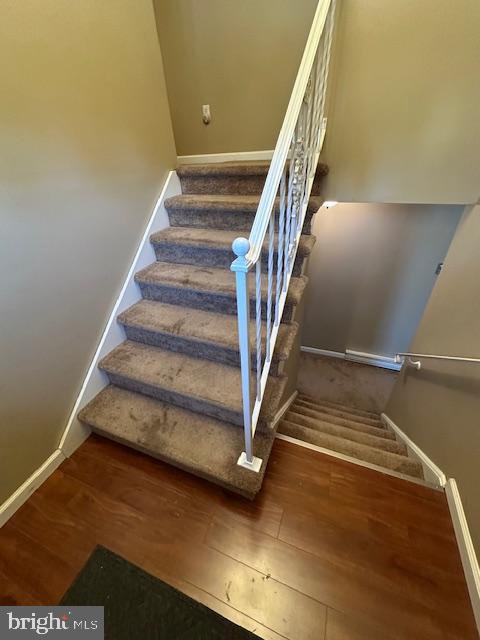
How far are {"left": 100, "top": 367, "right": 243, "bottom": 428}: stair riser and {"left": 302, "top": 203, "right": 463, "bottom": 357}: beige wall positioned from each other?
2646 millimetres

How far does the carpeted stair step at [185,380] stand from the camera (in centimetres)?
122

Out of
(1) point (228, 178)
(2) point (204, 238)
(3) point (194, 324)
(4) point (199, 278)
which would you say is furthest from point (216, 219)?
(3) point (194, 324)

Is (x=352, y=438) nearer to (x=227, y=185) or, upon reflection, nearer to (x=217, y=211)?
(x=217, y=211)

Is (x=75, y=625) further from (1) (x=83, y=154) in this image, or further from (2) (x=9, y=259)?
(1) (x=83, y=154)

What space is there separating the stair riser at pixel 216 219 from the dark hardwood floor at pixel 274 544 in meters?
1.40

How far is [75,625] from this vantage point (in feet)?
2.79

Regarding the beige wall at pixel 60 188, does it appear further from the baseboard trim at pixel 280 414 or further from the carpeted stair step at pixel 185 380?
the baseboard trim at pixel 280 414

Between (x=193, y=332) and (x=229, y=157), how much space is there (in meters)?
1.70

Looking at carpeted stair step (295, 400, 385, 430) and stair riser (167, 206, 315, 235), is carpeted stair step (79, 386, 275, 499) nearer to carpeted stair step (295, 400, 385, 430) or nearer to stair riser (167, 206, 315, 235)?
stair riser (167, 206, 315, 235)

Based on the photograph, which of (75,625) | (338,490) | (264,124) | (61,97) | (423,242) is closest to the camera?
(75,625)

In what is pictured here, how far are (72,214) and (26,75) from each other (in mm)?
484

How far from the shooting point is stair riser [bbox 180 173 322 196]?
5.58 feet

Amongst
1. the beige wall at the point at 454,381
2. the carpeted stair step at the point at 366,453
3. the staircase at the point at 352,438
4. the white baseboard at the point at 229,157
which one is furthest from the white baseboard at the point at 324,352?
the white baseboard at the point at 229,157

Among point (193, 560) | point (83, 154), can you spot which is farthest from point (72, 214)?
point (193, 560)
